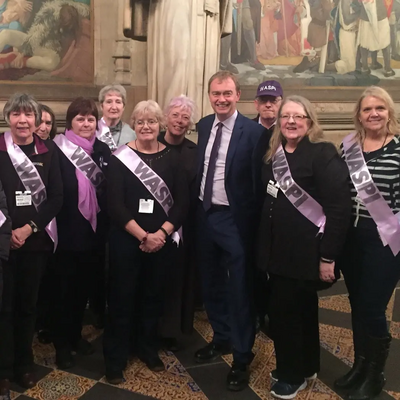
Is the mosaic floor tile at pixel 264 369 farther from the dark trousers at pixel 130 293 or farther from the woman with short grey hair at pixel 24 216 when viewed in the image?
the woman with short grey hair at pixel 24 216

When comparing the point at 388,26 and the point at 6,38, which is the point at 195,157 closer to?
the point at 6,38

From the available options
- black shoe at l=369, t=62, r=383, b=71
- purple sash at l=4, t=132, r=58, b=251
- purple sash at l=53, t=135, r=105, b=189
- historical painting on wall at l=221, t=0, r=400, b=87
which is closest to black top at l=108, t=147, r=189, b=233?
purple sash at l=53, t=135, r=105, b=189

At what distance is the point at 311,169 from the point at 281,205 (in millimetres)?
232

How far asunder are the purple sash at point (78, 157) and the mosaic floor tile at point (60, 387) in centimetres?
111

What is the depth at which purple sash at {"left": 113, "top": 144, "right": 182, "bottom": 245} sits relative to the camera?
273 centimetres

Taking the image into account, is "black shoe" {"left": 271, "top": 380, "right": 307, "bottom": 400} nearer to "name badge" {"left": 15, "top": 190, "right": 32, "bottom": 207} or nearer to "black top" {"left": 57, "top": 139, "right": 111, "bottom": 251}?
"black top" {"left": 57, "top": 139, "right": 111, "bottom": 251}

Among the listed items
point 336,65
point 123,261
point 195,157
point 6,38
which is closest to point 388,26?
point 336,65

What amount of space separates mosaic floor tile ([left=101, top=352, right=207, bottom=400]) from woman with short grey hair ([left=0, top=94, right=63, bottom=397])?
0.54 meters

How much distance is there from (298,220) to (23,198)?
4.51 ft

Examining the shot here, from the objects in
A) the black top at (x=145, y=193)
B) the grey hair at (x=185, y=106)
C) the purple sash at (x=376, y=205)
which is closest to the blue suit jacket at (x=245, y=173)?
the black top at (x=145, y=193)

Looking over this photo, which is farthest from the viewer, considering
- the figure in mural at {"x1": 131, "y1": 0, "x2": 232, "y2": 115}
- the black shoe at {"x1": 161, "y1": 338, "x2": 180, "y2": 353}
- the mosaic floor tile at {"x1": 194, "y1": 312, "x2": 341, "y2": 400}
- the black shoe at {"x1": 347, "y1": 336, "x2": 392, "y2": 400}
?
the figure in mural at {"x1": 131, "y1": 0, "x2": 232, "y2": 115}

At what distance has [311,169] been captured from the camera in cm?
→ 248

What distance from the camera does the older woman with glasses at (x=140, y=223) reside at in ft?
8.96

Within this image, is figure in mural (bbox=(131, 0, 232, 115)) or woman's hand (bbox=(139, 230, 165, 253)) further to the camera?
figure in mural (bbox=(131, 0, 232, 115))
